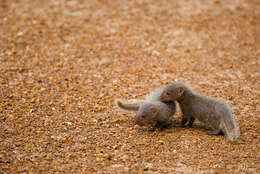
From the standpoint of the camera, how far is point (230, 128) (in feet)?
15.2

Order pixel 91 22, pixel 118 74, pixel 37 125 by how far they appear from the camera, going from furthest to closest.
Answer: pixel 91 22 → pixel 118 74 → pixel 37 125

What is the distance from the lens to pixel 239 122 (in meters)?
5.02

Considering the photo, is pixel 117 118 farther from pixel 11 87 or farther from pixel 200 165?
pixel 11 87

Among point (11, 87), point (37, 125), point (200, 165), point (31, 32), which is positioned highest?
point (31, 32)

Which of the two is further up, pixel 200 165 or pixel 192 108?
pixel 192 108

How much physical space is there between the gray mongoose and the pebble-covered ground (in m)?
0.17

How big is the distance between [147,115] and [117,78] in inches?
63.8

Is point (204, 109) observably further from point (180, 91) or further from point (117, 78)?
point (117, 78)

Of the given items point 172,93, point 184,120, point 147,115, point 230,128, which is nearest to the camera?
point 230,128

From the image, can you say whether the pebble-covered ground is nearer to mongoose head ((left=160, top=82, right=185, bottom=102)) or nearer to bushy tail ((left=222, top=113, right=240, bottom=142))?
bushy tail ((left=222, top=113, right=240, bottom=142))

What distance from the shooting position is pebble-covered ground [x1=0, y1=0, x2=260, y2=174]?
4242 mm

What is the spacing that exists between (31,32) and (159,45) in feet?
9.55

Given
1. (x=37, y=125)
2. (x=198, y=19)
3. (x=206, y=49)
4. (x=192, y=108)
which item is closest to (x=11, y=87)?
(x=37, y=125)

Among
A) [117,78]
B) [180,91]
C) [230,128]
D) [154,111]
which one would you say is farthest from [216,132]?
[117,78]
